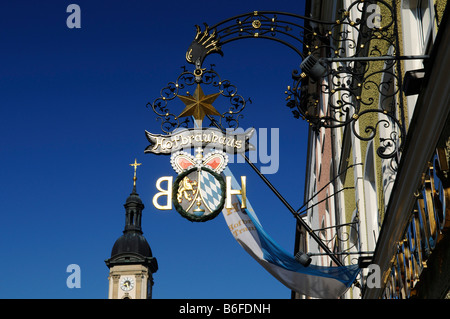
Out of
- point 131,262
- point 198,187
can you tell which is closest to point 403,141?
point 198,187

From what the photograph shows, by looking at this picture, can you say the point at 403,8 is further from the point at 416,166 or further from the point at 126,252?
the point at 126,252

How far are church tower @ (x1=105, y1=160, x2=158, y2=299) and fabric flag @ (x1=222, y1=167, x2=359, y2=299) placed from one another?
87435 millimetres

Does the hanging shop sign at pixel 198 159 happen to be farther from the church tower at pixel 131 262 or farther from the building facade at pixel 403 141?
the church tower at pixel 131 262

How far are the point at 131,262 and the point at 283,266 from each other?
9086cm

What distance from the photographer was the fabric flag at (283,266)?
8.97 m

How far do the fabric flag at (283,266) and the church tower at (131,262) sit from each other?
287 ft

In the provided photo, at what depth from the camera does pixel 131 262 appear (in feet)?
323

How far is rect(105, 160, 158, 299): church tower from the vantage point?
97.7 metres

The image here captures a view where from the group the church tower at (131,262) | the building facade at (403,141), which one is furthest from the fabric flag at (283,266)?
the church tower at (131,262)

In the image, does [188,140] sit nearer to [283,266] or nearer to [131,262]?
[283,266]

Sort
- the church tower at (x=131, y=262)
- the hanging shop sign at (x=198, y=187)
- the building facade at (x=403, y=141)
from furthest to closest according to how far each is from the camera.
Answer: the church tower at (x=131, y=262) → the hanging shop sign at (x=198, y=187) → the building facade at (x=403, y=141)
